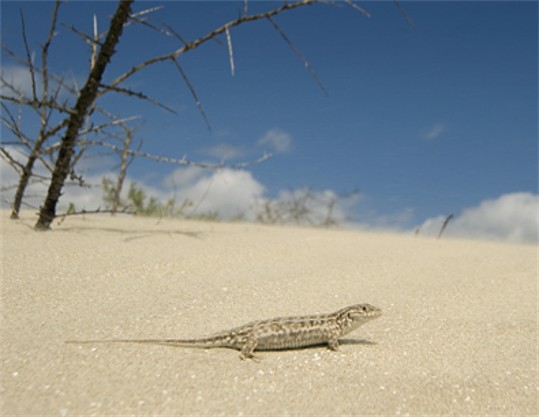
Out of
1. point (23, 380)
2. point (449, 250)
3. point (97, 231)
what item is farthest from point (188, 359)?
point (449, 250)

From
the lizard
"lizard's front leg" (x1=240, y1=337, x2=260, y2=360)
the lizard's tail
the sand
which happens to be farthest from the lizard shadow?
the lizard's tail

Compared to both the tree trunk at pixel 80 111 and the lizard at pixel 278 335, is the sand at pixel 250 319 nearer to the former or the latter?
the lizard at pixel 278 335

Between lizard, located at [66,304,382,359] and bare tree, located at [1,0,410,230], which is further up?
bare tree, located at [1,0,410,230]

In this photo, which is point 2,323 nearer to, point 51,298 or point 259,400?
point 51,298

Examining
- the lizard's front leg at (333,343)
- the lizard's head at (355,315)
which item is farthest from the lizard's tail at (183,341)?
the lizard's head at (355,315)

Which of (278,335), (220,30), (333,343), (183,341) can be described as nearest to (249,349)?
(278,335)

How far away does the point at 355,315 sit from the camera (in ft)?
13.5

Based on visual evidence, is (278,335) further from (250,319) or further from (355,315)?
(355,315)

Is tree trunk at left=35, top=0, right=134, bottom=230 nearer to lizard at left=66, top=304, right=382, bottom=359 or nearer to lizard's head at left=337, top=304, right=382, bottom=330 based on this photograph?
lizard at left=66, top=304, right=382, bottom=359

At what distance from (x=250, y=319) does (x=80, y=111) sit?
11.3 ft

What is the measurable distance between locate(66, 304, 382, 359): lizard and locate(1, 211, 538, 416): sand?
2.6 inches

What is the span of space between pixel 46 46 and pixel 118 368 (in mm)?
4557

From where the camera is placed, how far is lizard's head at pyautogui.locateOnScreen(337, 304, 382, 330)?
4035mm

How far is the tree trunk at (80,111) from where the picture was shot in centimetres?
624
